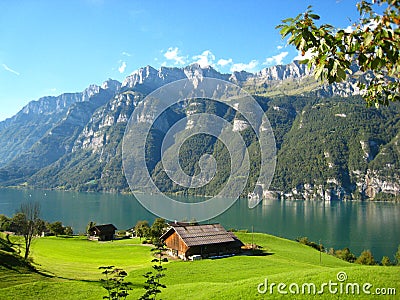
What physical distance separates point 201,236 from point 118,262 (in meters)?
8.33

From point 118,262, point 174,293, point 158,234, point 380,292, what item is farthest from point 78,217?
point 380,292

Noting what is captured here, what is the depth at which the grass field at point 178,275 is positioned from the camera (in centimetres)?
1320

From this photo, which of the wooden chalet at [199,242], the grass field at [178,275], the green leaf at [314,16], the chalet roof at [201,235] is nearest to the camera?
the green leaf at [314,16]

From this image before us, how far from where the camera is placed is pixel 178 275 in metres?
23.2

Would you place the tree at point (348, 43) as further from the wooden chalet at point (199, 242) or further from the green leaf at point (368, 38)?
the wooden chalet at point (199, 242)

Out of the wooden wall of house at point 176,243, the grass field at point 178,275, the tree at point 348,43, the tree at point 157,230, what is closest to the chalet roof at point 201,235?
the wooden wall of house at point 176,243

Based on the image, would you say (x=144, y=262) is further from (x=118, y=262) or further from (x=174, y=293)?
(x=174, y=293)

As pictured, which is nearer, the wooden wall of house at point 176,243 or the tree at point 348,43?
the tree at point 348,43

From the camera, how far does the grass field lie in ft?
43.3

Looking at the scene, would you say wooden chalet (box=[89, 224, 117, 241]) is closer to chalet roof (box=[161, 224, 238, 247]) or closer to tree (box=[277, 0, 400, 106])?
chalet roof (box=[161, 224, 238, 247])

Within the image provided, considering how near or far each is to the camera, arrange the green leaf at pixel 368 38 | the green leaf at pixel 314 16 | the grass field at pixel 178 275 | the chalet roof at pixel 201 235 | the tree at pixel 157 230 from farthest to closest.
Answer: the tree at pixel 157 230 → the chalet roof at pixel 201 235 → the grass field at pixel 178 275 → the green leaf at pixel 314 16 → the green leaf at pixel 368 38

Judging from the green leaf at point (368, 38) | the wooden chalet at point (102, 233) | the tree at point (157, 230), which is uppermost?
the green leaf at point (368, 38)

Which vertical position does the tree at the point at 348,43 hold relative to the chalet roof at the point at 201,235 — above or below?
above

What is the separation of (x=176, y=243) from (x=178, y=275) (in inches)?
427
